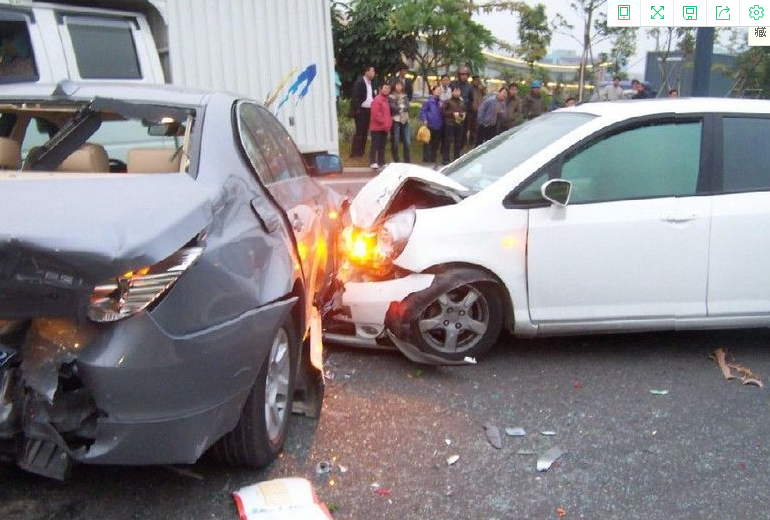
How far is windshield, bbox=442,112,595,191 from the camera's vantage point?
5.06 m

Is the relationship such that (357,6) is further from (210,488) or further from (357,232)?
(210,488)

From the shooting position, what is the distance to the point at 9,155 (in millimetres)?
3803

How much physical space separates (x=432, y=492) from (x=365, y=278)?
5.83 feet

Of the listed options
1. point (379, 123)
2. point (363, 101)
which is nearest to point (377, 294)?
point (379, 123)

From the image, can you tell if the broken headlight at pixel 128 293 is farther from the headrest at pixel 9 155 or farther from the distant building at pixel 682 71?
the distant building at pixel 682 71

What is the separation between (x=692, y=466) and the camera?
363 centimetres

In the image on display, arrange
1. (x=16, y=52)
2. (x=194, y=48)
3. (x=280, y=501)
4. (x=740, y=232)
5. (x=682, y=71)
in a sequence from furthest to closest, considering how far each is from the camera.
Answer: (x=682, y=71) < (x=194, y=48) < (x=16, y=52) < (x=740, y=232) < (x=280, y=501)

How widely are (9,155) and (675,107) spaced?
3834 mm

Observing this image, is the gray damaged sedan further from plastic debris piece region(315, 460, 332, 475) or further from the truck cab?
the truck cab

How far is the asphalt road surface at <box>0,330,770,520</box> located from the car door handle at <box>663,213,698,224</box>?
2.95ft

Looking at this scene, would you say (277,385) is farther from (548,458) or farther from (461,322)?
(461,322)

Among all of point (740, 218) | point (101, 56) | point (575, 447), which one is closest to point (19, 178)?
Answer: point (575, 447)

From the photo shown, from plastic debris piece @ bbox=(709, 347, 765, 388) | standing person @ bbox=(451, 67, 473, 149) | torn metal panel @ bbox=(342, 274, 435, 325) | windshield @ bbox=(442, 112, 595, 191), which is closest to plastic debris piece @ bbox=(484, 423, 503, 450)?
torn metal panel @ bbox=(342, 274, 435, 325)

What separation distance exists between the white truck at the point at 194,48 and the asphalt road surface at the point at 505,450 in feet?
12.3
